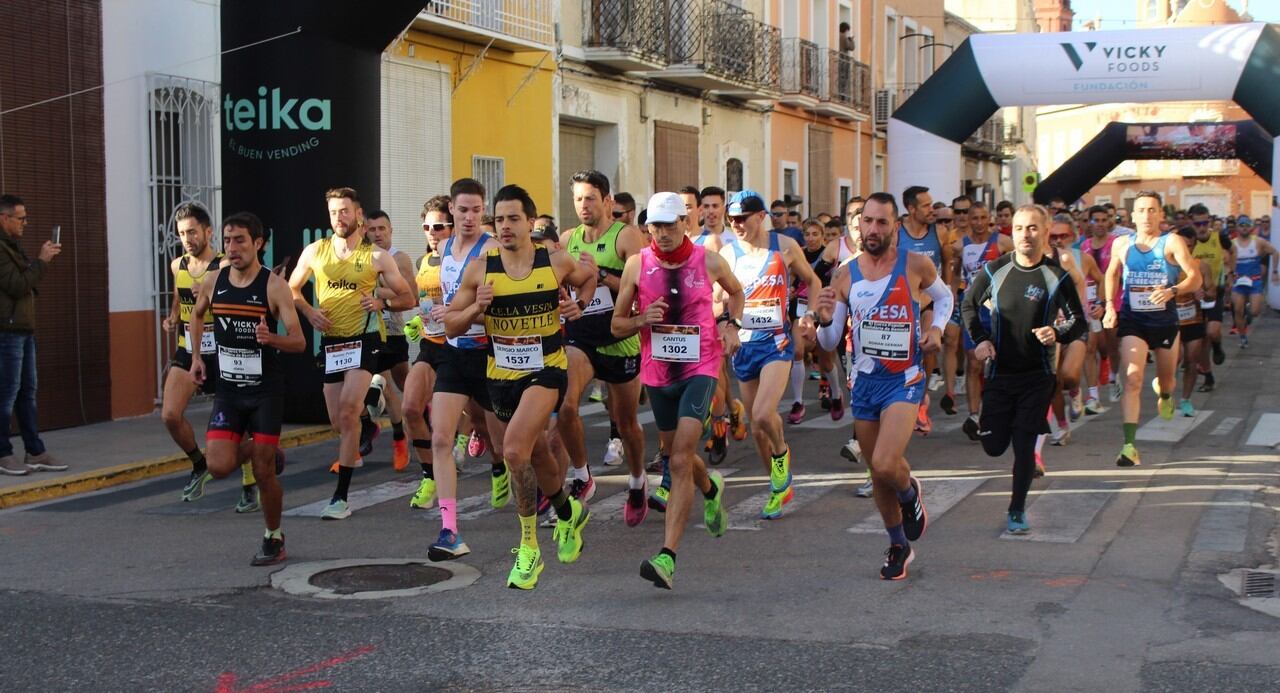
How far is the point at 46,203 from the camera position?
1267cm

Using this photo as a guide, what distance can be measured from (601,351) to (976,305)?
2.23 meters

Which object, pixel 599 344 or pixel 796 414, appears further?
pixel 796 414

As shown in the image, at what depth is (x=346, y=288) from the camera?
363 inches

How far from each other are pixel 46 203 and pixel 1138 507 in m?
9.21

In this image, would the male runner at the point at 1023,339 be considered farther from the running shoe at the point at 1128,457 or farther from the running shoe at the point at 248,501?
the running shoe at the point at 248,501

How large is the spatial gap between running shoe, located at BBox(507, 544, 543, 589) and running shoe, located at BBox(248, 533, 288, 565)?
135cm

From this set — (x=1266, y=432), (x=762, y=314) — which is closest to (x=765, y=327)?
(x=762, y=314)

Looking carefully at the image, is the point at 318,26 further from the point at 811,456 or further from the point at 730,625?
the point at 730,625

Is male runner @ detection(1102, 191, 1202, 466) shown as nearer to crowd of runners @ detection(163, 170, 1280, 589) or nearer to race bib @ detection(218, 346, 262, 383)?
crowd of runners @ detection(163, 170, 1280, 589)

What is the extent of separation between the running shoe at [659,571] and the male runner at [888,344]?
1130mm

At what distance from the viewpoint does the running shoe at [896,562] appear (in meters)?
7.02

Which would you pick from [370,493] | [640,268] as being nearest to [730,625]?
[640,268]

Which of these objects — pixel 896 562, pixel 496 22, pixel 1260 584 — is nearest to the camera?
pixel 1260 584

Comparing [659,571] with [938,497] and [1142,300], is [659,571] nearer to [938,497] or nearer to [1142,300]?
[938,497]
